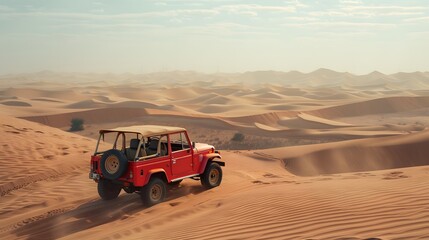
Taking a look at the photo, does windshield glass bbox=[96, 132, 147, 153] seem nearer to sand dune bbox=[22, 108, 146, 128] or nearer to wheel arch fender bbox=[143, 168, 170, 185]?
wheel arch fender bbox=[143, 168, 170, 185]

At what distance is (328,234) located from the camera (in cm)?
545

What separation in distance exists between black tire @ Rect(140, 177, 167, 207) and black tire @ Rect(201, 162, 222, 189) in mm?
1333

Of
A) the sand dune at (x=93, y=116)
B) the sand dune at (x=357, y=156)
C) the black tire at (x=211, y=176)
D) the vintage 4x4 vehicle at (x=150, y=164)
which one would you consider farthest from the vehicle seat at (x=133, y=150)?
the sand dune at (x=93, y=116)

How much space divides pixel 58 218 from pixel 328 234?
221 inches

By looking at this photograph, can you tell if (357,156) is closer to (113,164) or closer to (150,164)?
(150,164)

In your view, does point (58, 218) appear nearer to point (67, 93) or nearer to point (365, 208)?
point (365, 208)

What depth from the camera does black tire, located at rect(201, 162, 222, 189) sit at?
9.81 meters

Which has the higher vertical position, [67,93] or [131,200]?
[67,93]

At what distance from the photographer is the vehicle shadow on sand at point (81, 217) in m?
7.64

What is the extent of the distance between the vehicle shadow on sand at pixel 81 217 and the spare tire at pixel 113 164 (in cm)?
81

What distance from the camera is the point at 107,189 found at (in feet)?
30.4

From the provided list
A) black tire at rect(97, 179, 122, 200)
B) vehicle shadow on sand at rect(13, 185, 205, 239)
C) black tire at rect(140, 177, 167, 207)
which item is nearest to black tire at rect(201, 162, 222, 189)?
vehicle shadow on sand at rect(13, 185, 205, 239)

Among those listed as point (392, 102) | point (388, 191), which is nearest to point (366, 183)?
point (388, 191)

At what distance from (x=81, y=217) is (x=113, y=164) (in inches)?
49.7
